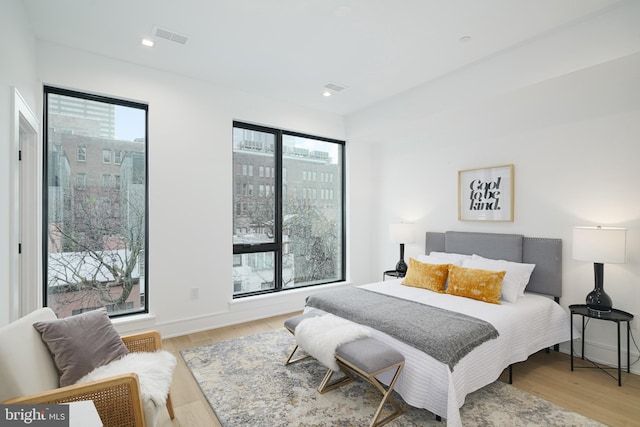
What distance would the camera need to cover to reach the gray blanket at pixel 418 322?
2096 mm

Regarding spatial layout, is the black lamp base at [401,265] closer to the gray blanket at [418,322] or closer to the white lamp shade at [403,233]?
the white lamp shade at [403,233]

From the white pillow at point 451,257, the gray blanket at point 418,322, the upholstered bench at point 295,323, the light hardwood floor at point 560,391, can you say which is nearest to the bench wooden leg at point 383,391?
the gray blanket at point 418,322

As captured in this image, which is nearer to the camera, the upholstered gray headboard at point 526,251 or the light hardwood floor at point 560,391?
the light hardwood floor at point 560,391

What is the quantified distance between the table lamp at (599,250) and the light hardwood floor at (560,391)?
1.88 feet

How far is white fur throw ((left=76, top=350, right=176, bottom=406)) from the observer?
168 cm

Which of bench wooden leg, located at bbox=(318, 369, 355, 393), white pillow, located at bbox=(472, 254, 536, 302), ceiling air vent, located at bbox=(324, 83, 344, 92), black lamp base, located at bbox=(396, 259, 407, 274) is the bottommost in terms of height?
bench wooden leg, located at bbox=(318, 369, 355, 393)

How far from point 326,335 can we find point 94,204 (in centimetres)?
267

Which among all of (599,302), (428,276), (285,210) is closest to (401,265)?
(428,276)

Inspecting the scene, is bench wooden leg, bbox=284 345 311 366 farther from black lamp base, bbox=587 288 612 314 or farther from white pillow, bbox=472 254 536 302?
black lamp base, bbox=587 288 612 314

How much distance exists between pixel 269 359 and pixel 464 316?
1.75 meters

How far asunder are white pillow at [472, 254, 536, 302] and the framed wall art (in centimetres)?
57

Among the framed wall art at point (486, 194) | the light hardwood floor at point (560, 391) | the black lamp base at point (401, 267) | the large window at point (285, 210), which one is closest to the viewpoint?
the light hardwood floor at point (560, 391)

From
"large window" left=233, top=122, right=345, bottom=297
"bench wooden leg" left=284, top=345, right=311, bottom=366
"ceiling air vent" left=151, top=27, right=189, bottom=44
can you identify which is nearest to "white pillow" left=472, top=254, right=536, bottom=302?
"bench wooden leg" left=284, top=345, right=311, bottom=366

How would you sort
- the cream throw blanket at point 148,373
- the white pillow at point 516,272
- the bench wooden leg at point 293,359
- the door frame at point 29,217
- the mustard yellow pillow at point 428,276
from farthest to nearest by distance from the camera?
the mustard yellow pillow at point 428,276
the white pillow at point 516,272
the bench wooden leg at point 293,359
the door frame at point 29,217
the cream throw blanket at point 148,373
